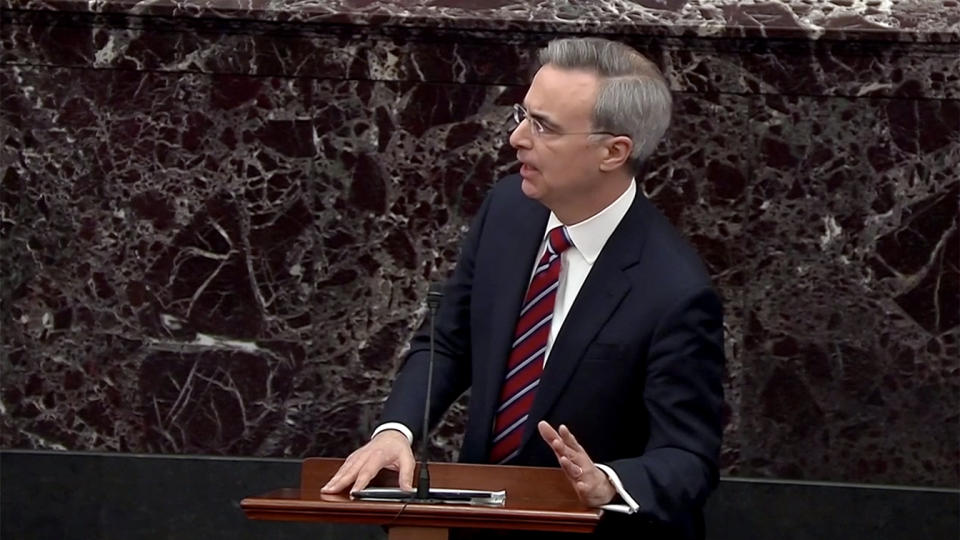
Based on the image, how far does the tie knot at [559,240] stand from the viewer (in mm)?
4387

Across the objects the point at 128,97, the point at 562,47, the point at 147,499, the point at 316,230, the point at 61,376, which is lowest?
the point at 147,499

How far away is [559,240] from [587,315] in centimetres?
22

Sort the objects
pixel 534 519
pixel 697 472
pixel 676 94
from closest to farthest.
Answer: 1. pixel 534 519
2. pixel 697 472
3. pixel 676 94

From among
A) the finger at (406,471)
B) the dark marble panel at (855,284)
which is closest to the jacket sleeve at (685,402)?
the finger at (406,471)

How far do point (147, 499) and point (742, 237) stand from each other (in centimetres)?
203

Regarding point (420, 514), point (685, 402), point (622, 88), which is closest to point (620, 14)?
point (622, 88)

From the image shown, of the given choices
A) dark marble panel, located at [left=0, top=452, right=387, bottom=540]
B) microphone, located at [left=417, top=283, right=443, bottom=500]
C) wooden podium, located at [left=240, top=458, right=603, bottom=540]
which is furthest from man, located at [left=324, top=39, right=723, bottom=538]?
dark marble panel, located at [left=0, top=452, right=387, bottom=540]

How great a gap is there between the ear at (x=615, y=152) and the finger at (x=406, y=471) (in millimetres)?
824

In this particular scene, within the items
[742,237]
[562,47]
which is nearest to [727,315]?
[742,237]

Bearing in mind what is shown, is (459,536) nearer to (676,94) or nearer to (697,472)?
(697,472)

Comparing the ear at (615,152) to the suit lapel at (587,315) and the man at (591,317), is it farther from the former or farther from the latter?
the suit lapel at (587,315)

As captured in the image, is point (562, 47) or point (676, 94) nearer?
point (562, 47)

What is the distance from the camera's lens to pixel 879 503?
18.9 ft

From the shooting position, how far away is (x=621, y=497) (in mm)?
3932
